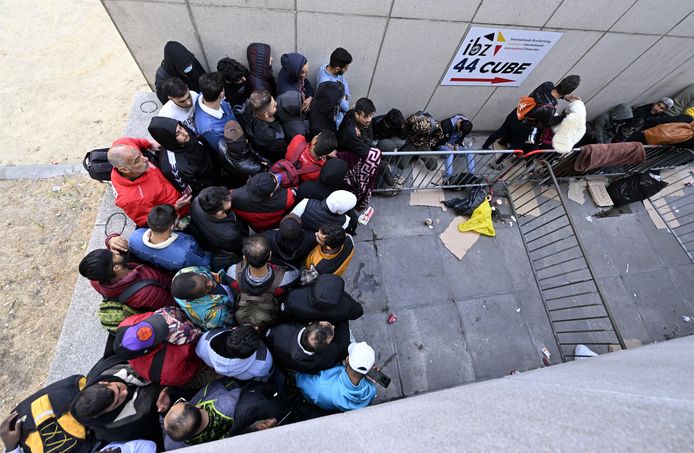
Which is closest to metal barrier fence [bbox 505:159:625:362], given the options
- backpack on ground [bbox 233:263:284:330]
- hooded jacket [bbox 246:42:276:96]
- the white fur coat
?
the white fur coat

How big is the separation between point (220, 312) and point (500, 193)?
520cm

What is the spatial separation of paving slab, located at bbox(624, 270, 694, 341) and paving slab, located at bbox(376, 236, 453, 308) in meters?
3.43

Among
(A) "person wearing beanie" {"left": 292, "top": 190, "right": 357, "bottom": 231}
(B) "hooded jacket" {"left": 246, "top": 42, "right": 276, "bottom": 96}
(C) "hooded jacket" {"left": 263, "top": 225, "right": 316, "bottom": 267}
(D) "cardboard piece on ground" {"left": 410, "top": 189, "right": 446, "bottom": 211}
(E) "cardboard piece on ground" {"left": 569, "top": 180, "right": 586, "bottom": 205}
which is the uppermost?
(B) "hooded jacket" {"left": 246, "top": 42, "right": 276, "bottom": 96}

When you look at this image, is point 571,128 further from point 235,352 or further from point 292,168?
point 235,352

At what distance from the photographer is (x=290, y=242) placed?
3.20 meters

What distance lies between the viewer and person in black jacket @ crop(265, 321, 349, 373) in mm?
2738

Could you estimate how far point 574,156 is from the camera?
5566 mm

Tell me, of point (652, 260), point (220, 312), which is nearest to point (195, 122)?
point (220, 312)

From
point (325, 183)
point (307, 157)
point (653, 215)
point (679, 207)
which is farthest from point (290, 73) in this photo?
point (679, 207)

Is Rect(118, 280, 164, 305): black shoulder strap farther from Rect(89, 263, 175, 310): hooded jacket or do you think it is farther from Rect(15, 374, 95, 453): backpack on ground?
Rect(15, 374, 95, 453): backpack on ground

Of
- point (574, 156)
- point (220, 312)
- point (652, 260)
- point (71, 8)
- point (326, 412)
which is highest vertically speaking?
point (71, 8)

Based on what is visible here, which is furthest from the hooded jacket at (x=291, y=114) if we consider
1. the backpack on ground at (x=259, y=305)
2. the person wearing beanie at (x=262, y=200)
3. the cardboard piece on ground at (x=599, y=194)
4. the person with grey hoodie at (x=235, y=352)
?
the cardboard piece on ground at (x=599, y=194)

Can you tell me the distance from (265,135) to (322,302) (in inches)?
89.6

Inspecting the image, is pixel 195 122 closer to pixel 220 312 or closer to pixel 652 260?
pixel 220 312
